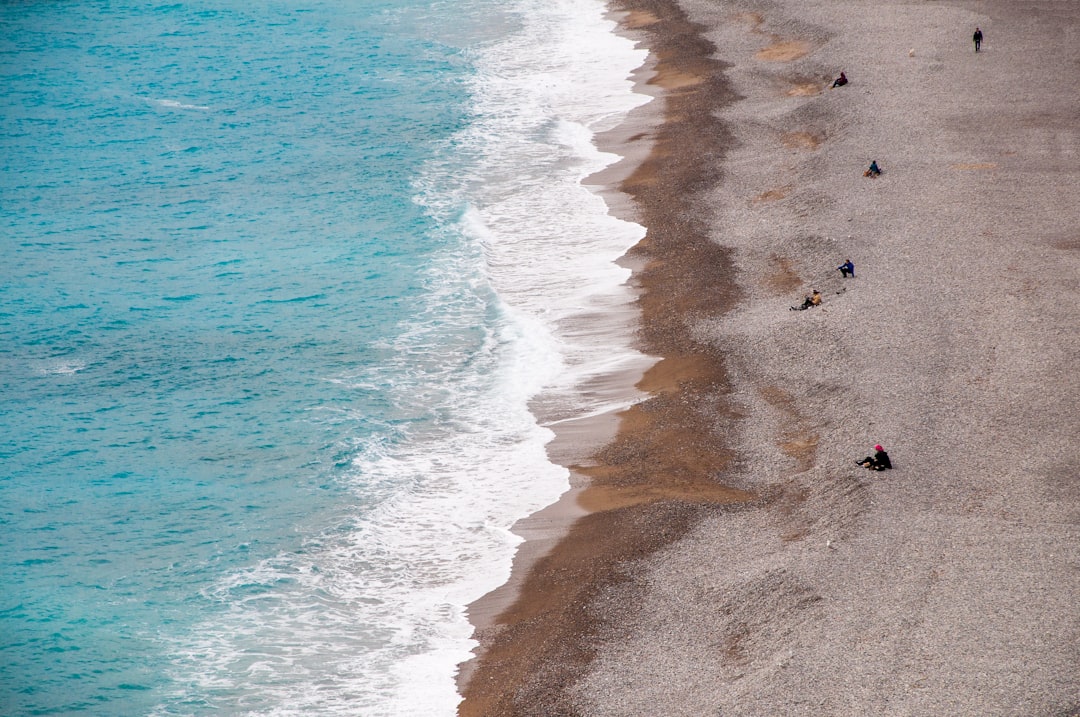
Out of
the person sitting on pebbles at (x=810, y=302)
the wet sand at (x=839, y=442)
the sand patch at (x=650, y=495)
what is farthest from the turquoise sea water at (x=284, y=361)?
the person sitting on pebbles at (x=810, y=302)

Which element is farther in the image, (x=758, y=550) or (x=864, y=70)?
(x=864, y=70)

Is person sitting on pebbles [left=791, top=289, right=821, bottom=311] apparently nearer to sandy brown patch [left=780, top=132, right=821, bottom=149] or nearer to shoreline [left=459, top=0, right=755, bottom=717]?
shoreline [left=459, top=0, right=755, bottom=717]

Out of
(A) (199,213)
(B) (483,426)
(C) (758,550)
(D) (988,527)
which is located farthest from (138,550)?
(A) (199,213)

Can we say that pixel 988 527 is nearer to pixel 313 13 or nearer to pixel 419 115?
pixel 419 115

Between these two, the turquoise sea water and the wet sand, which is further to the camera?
the turquoise sea water

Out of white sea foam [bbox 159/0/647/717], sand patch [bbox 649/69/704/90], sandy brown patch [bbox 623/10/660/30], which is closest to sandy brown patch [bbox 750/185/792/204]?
white sea foam [bbox 159/0/647/717]

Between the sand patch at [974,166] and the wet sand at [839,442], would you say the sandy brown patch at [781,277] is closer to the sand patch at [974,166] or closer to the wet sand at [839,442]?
the wet sand at [839,442]
